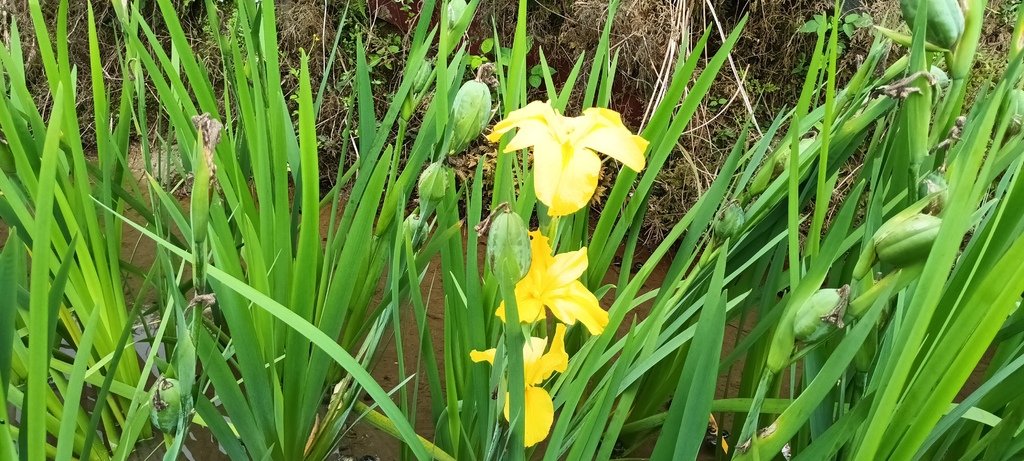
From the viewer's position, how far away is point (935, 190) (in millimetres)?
405

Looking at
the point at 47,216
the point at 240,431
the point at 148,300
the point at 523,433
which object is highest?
the point at 47,216

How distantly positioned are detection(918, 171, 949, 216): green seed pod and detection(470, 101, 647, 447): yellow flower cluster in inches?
6.8

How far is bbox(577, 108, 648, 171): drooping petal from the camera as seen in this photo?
1.44ft

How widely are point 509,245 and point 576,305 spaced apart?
0.25 feet

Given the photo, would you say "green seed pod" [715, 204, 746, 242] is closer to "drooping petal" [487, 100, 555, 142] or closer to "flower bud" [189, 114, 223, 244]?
"drooping petal" [487, 100, 555, 142]

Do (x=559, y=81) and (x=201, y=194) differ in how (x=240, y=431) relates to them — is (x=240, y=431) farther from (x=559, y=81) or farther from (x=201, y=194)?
(x=559, y=81)

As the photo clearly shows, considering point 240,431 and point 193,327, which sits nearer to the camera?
point 193,327

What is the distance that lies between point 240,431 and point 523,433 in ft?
0.97

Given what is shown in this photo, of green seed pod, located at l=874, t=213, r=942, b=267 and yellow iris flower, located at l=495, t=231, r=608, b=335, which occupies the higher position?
green seed pod, located at l=874, t=213, r=942, b=267

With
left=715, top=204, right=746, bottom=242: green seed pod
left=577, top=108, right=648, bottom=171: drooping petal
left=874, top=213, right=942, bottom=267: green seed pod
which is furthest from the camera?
left=715, top=204, right=746, bottom=242: green seed pod

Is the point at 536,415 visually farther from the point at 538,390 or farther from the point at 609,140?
the point at 609,140

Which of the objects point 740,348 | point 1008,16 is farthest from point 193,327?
point 1008,16

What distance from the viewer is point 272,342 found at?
645 millimetres

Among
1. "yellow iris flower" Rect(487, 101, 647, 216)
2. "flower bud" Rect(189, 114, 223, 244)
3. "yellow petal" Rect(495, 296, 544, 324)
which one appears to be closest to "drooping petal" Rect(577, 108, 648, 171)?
"yellow iris flower" Rect(487, 101, 647, 216)
